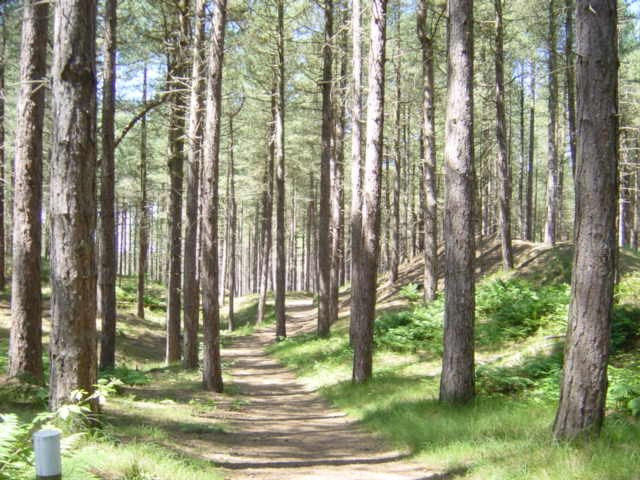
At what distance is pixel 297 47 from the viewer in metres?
20.2

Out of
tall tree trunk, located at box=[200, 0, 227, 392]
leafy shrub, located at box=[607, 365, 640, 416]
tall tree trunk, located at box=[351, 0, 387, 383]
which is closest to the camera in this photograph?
leafy shrub, located at box=[607, 365, 640, 416]

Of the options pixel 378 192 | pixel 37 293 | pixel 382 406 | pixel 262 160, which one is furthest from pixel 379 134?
pixel 262 160

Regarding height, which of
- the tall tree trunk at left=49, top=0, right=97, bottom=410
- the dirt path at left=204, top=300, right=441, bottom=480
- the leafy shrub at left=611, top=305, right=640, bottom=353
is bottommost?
the dirt path at left=204, top=300, right=441, bottom=480

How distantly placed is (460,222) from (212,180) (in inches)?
207

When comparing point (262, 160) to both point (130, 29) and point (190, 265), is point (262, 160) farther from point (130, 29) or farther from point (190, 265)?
point (190, 265)

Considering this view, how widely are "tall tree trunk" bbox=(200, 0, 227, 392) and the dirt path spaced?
6.29ft

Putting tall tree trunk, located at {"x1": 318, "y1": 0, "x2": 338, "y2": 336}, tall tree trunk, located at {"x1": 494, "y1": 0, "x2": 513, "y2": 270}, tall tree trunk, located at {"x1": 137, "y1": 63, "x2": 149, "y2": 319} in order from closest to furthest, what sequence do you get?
1. tall tree trunk, located at {"x1": 318, "y1": 0, "x2": 338, "y2": 336}
2. tall tree trunk, located at {"x1": 494, "y1": 0, "x2": 513, "y2": 270}
3. tall tree trunk, located at {"x1": 137, "y1": 63, "x2": 149, "y2": 319}

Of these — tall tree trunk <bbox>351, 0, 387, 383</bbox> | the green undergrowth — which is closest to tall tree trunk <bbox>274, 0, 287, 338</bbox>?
the green undergrowth

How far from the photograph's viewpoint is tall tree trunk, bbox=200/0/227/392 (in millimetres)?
10641

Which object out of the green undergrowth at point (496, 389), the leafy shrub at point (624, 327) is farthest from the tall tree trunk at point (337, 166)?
the leafy shrub at point (624, 327)

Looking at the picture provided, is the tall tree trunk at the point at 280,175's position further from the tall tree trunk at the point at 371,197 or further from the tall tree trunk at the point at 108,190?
the tall tree trunk at the point at 371,197

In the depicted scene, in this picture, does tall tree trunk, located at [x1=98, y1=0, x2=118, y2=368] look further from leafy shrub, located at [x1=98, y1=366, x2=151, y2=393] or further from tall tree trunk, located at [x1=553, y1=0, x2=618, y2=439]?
tall tree trunk, located at [x1=553, y1=0, x2=618, y2=439]

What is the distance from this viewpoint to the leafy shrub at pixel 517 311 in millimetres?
12117

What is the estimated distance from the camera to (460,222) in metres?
7.71
